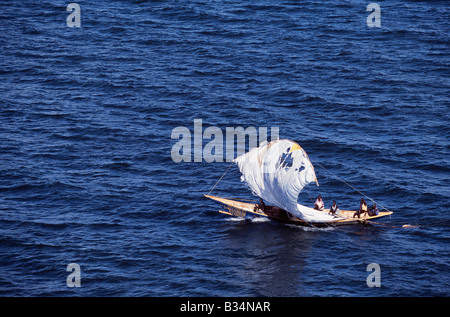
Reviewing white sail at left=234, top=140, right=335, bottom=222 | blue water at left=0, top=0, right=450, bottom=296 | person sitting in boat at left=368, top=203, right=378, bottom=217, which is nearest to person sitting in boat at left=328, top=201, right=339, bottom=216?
white sail at left=234, top=140, right=335, bottom=222

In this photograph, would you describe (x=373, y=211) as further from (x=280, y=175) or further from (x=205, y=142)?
(x=205, y=142)

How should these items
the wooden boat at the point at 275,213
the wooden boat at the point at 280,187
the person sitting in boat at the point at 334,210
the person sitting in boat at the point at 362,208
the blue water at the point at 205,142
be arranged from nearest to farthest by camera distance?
1. the blue water at the point at 205,142
2. the wooden boat at the point at 280,187
3. the person sitting in boat at the point at 362,208
4. the wooden boat at the point at 275,213
5. the person sitting in boat at the point at 334,210

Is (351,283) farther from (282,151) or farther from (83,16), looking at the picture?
(83,16)

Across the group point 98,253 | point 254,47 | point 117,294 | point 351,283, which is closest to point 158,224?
point 98,253

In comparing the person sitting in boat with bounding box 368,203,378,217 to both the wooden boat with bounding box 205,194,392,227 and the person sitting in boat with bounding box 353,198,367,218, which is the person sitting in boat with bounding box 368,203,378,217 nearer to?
the wooden boat with bounding box 205,194,392,227

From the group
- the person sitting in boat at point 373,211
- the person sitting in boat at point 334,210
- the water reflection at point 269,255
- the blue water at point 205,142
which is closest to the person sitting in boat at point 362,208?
the person sitting in boat at point 373,211

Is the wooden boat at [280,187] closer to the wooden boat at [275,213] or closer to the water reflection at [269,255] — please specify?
the wooden boat at [275,213]
